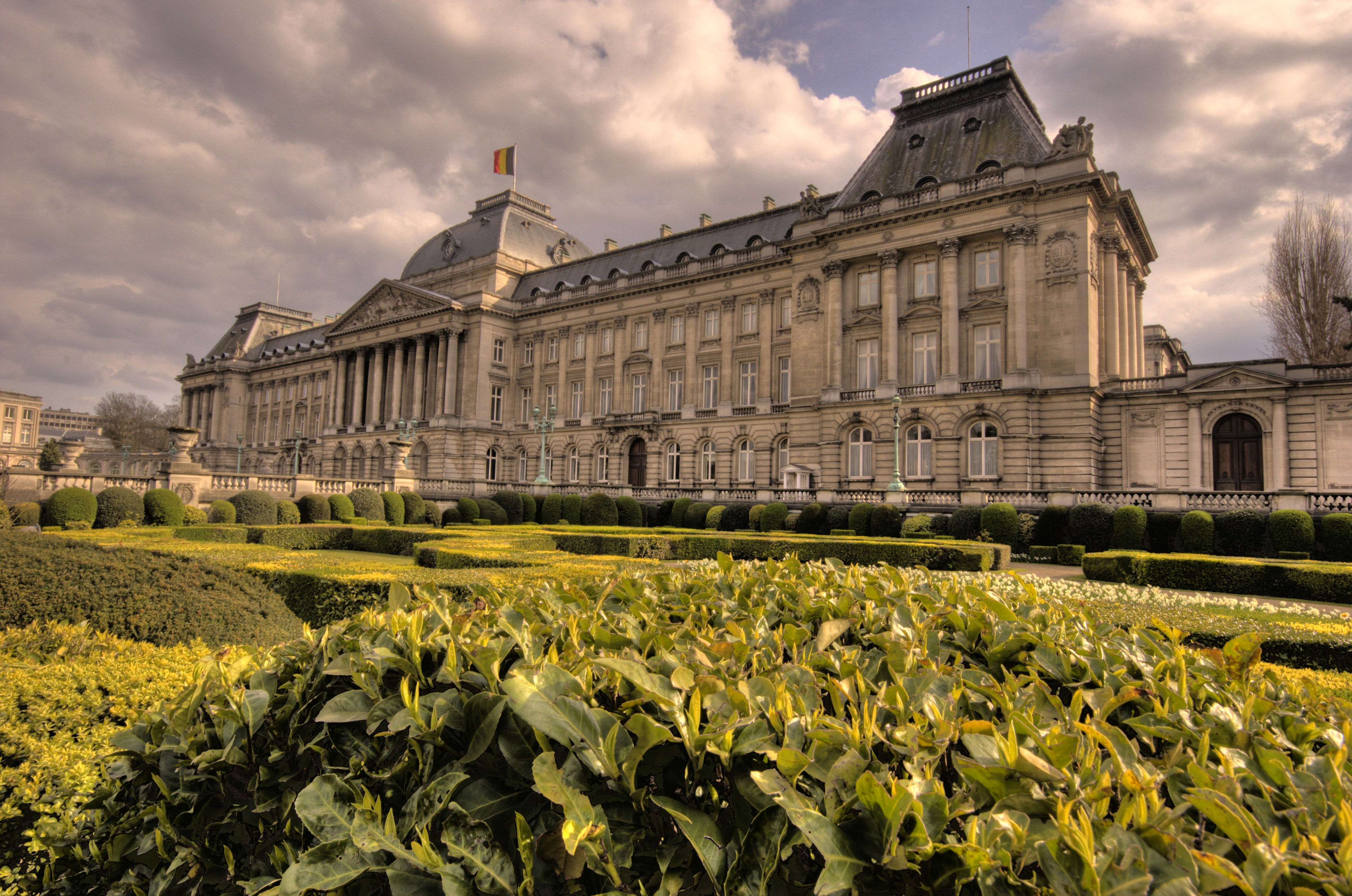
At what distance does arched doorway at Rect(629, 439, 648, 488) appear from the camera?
47.8 m

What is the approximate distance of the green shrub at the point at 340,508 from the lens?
94.7ft

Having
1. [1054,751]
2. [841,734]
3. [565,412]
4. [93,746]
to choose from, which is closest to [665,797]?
[841,734]

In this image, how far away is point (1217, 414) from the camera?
29.3 metres

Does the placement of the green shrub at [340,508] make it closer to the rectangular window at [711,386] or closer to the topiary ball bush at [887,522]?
the topiary ball bush at [887,522]

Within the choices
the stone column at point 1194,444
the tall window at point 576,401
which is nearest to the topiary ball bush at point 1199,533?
the stone column at point 1194,444

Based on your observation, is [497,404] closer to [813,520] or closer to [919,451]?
[919,451]

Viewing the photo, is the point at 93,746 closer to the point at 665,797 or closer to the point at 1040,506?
the point at 665,797

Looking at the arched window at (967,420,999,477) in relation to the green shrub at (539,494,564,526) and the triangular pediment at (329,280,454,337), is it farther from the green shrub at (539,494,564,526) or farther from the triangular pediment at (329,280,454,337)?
the triangular pediment at (329,280,454,337)

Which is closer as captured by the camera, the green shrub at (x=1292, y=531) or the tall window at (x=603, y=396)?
the green shrub at (x=1292, y=531)

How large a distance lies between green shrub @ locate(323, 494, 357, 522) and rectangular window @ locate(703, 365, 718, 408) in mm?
23350

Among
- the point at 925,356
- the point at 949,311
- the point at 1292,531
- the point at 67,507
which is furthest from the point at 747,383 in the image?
the point at 67,507

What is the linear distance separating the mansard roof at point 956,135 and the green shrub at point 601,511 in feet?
69.0

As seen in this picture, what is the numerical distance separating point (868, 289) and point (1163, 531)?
19.0 m

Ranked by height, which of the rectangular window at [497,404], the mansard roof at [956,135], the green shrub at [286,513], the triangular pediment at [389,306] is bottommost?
the green shrub at [286,513]
